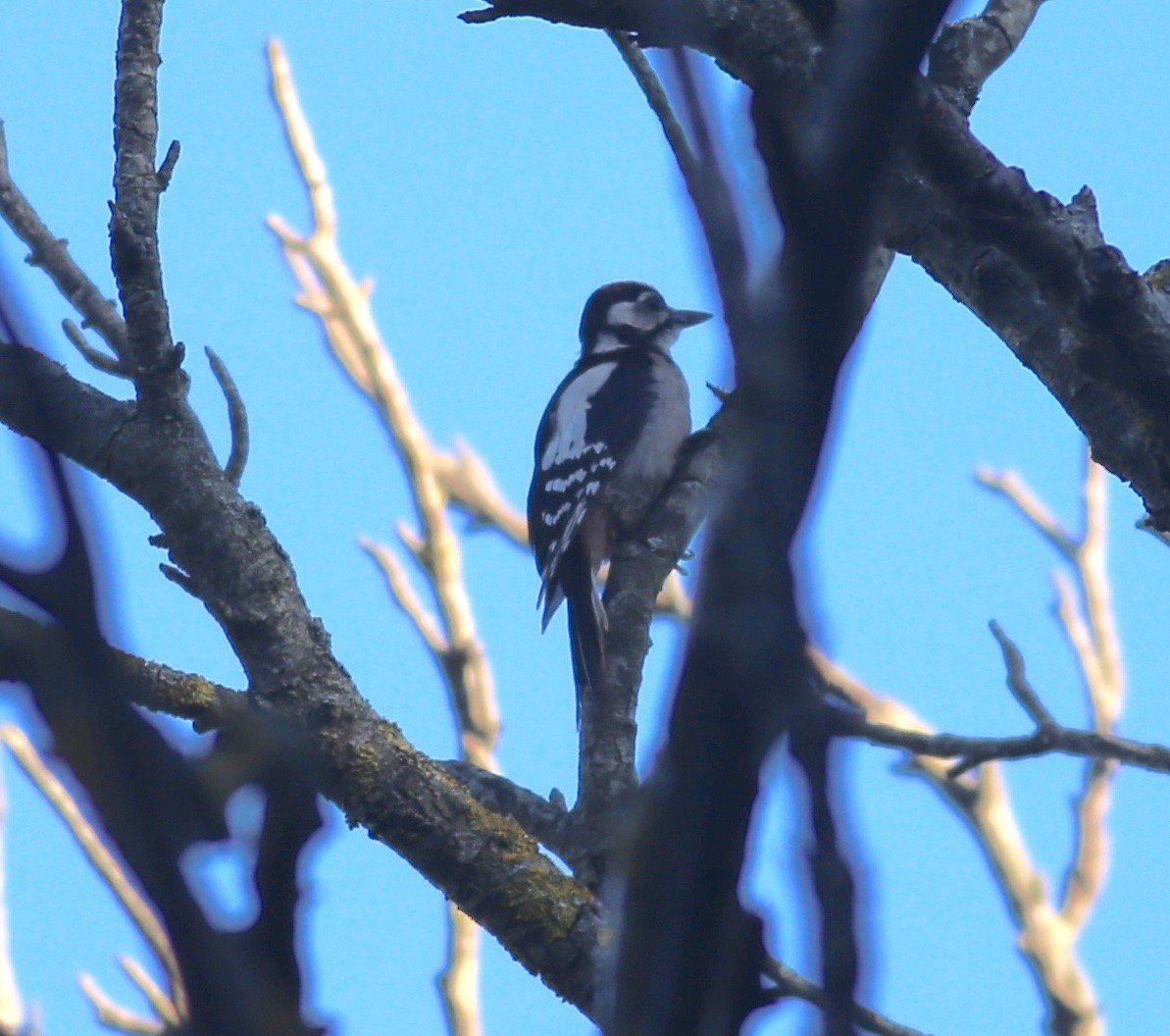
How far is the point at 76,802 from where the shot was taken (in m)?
0.74

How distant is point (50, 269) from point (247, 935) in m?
2.93

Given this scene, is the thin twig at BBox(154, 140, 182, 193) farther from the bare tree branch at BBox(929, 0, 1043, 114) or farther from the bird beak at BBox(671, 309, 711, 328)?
the bird beak at BBox(671, 309, 711, 328)

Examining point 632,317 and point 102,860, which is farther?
point 632,317

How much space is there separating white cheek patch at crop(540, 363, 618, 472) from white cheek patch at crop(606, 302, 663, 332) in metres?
0.50

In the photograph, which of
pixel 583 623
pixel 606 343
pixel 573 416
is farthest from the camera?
pixel 606 343

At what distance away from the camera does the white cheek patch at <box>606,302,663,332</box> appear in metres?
8.14

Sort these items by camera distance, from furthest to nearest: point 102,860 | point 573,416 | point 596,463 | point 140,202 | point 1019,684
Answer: point 573,416, point 596,463, point 102,860, point 140,202, point 1019,684

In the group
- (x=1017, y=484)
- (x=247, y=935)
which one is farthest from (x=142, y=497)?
(x=1017, y=484)

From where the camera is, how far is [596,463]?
6.88 metres

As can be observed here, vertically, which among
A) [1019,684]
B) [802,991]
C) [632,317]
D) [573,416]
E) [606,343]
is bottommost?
[802,991]

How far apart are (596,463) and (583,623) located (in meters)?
1.04

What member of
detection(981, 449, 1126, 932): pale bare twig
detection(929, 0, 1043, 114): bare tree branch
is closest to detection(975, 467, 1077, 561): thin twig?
detection(981, 449, 1126, 932): pale bare twig

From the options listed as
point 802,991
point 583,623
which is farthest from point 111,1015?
point 802,991

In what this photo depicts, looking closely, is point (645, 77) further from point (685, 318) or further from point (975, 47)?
point (685, 318)
